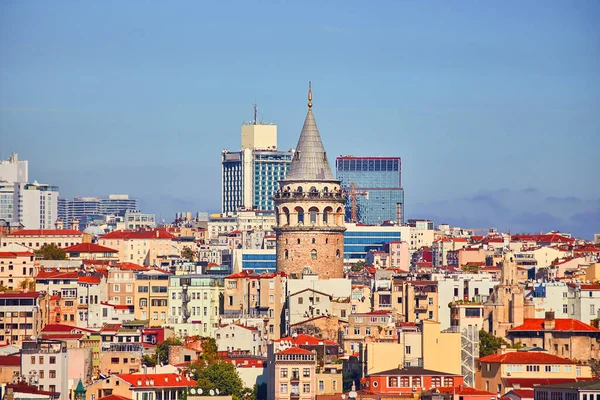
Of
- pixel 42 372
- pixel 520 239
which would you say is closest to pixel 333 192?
pixel 42 372

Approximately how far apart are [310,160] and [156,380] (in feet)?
86.3

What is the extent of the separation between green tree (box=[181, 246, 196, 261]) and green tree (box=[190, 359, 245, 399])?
77.3 m

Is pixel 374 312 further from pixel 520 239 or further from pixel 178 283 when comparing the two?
pixel 520 239

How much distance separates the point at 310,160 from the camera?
11406 centimetres

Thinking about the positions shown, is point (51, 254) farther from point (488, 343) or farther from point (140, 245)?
point (488, 343)

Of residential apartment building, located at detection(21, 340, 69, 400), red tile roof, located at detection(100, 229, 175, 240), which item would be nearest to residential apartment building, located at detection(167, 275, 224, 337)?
residential apartment building, located at detection(21, 340, 69, 400)

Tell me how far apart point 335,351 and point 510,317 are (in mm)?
11933

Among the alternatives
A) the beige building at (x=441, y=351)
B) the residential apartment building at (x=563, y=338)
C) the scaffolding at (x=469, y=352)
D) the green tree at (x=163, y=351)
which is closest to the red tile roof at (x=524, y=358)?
the scaffolding at (x=469, y=352)

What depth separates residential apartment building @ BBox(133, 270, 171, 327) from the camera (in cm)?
11381

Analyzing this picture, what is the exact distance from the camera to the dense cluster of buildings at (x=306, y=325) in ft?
298

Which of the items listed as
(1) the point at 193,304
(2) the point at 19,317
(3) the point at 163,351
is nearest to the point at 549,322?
(3) the point at 163,351

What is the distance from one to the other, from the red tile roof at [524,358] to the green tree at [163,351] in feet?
47.4

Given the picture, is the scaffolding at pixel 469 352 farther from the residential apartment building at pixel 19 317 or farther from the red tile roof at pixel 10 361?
the residential apartment building at pixel 19 317

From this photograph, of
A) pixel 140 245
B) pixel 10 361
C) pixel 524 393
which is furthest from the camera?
pixel 140 245
